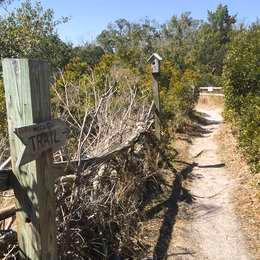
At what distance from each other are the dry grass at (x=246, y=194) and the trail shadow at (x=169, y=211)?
96 centimetres

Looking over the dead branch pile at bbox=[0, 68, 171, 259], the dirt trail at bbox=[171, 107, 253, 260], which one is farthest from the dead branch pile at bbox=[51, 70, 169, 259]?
the dirt trail at bbox=[171, 107, 253, 260]

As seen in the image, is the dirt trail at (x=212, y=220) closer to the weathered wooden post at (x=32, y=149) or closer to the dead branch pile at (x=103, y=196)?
the dead branch pile at (x=103, y=196)

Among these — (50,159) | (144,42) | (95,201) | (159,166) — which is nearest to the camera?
(50,159)

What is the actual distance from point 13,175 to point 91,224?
2161mm

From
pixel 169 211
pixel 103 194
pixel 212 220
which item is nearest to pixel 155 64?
pixel 169 211

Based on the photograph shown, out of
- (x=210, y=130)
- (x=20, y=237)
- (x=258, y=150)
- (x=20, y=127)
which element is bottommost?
(x=210, y=130)

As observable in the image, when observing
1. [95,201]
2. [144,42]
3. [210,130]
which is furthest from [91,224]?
[144,42]

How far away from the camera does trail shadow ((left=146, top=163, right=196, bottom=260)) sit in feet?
20.5

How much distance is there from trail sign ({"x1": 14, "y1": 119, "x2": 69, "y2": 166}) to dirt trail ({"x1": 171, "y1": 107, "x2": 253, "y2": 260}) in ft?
10.9

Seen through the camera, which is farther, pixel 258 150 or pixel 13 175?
pixel 258 150

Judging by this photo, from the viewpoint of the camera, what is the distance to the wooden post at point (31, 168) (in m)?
3.01

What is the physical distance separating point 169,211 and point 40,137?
16.4ft

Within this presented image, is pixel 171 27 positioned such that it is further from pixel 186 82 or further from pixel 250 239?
pixel 250 239

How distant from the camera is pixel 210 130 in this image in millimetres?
17906
